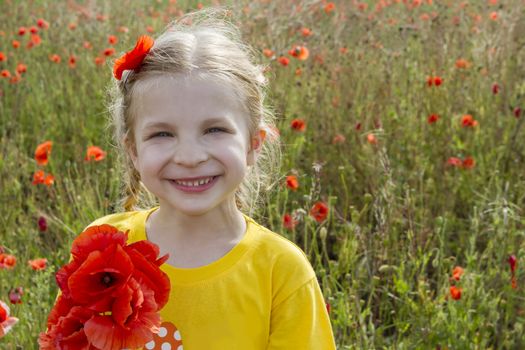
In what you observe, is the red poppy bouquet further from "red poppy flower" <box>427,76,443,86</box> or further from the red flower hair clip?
"red poppy flower" <box>427,76,443,86</box>

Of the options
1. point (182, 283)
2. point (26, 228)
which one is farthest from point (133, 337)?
point (26, 228)

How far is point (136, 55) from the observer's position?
1.72 metres

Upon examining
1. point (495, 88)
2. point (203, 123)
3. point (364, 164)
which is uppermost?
point (203, 123)

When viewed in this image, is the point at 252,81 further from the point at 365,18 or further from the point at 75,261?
the point at 365,18

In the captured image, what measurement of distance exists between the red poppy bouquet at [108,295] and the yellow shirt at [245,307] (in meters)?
0.40

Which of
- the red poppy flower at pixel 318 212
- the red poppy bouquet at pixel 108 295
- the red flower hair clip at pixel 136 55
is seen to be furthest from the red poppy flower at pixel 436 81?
the red poppy bouquet at pixel 108 295

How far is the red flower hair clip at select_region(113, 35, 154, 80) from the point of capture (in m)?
1.72

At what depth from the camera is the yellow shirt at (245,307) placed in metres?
1.66

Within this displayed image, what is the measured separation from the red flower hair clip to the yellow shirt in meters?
0.41

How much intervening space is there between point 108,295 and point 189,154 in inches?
17.4

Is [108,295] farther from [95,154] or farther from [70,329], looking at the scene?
[95,154]

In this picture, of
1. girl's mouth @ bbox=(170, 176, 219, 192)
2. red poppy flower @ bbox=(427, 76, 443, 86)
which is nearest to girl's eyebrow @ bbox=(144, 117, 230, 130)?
girl's mouth @ bbox=(170, 176, 219, 192)

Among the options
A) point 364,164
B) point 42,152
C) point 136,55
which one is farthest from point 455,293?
point 42,152

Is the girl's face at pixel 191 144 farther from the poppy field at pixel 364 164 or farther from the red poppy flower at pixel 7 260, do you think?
the red poppy flower at pixel 7 260
